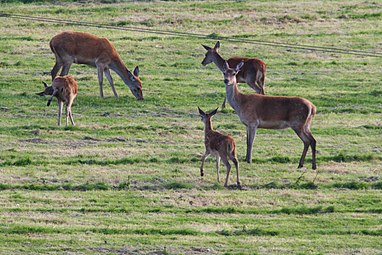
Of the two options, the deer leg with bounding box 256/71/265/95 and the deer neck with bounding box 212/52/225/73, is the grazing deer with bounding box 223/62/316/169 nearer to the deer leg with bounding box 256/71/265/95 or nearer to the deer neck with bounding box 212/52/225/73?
the deer leg with bounding box 256/71/265/95

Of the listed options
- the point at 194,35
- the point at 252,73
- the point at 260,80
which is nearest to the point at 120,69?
the point at 252,73

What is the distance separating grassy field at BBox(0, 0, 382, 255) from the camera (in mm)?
19641

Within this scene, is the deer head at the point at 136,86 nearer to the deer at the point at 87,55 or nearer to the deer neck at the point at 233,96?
the deer at the point at 87,55

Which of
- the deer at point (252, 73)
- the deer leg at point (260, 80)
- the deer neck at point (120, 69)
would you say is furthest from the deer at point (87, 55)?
the deer leg at point (260, 80)

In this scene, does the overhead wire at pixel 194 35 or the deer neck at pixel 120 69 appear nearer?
the deer neck at pixel 120 69

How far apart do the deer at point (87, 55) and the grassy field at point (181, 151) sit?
48 centimetres

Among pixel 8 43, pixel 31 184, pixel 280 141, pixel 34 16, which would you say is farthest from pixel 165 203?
pixel 34 16

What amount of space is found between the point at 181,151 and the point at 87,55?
6.66 metres

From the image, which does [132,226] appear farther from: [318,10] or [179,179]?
[318,10]

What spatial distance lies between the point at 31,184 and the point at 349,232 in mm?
6293

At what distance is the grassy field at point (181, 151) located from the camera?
64.4 ft

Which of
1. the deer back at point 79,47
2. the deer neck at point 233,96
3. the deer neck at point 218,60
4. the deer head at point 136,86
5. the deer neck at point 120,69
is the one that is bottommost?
the deer head at point 136,86

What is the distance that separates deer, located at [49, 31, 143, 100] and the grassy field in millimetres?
484

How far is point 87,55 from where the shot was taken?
31.4 metres
